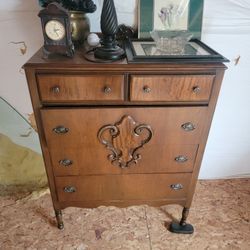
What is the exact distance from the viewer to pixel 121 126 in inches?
41.8

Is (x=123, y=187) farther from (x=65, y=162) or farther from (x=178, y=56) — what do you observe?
(x=178, y=56)

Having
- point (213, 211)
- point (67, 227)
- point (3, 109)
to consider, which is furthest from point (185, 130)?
point (3, 109)

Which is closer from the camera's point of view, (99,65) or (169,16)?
(99,65)

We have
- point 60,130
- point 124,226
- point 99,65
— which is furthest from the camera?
point 124,226

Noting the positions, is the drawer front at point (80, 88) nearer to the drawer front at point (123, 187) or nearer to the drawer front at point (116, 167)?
the drawer front at point (116, 167)

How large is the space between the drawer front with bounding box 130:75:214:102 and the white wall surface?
0.49 metres

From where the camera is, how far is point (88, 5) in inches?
42.7

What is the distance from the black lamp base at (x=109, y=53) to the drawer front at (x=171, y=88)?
12 cm

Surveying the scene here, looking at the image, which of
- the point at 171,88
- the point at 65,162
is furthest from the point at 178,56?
the point at 65,162

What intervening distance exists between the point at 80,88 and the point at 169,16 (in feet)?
2.08

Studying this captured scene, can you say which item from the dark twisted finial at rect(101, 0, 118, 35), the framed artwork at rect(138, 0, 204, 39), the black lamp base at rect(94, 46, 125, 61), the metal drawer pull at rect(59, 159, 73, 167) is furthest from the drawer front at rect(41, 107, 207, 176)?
the framed artwork at rect(138, 0, 204, 39)

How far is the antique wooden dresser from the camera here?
3.10 feet

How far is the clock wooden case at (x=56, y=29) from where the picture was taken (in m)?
0.91

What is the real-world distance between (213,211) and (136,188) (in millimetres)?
698
